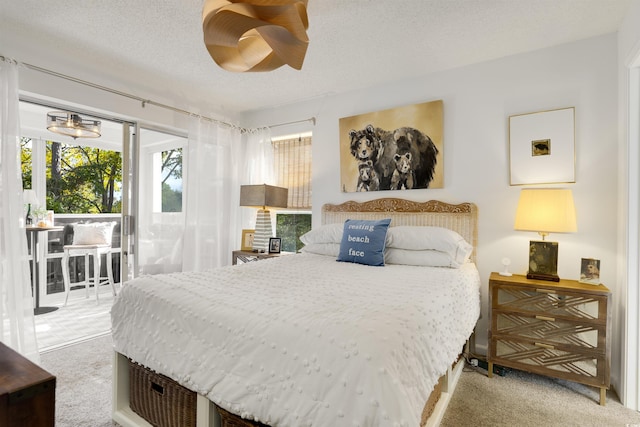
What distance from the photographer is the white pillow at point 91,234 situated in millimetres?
4605

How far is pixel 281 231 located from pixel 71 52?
271 centimetres

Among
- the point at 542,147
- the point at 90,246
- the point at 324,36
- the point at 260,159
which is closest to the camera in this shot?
the point at 324,36

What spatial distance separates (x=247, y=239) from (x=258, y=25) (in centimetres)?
278

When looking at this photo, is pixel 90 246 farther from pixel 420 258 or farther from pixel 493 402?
pixel 493 402

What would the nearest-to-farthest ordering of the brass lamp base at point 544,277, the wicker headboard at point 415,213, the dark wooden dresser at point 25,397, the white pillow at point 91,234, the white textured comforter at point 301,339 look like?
the dark wooden dresser at point 25,397, the white textured comforter at point 301,339, the brass lamp base at point 544,277, the wicker headboard at point 415,213, the white pillow at point 91,234

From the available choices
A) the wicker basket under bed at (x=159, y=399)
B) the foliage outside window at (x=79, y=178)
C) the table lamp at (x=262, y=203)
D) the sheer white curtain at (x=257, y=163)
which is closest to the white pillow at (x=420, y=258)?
the table lamp at (x=262, y=203)

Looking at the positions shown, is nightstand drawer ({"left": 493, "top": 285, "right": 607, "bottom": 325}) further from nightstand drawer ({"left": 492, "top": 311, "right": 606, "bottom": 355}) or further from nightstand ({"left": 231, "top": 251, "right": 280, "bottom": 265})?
nightstand ({"left": 231, "top": 251, "right": 280, "bottom": 265})

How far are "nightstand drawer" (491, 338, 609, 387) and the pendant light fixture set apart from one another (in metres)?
4.36

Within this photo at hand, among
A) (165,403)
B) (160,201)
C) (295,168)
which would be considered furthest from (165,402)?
(295,168)

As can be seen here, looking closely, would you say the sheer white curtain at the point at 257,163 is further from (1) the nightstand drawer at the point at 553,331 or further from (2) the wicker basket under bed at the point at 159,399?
(1) the nightstand drawer at the point at 553,331

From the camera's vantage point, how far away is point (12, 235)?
2402mm

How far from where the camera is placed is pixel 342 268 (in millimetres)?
2350

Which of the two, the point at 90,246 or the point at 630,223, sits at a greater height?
the point at 630,223

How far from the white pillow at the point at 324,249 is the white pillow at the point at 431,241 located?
1.62 feet
